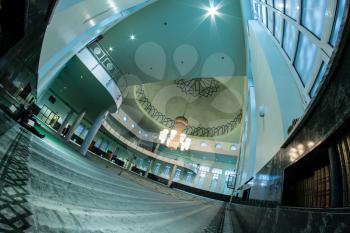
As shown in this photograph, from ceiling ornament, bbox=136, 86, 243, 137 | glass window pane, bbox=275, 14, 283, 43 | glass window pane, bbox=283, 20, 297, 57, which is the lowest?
glass window pane, bbox=283, 20, 297, 57

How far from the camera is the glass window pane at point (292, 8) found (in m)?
2.42

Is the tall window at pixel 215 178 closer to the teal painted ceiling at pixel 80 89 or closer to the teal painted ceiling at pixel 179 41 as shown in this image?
the teal painted ceiling at pixel 179 41

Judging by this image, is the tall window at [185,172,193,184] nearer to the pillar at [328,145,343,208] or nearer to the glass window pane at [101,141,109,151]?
the glass window pane at [101,141,109,151]

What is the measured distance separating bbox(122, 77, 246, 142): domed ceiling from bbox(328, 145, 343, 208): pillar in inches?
509

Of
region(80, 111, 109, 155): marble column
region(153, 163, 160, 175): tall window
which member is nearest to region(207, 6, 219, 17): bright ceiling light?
region(80, 111, 109, 155): marble column

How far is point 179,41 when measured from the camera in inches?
325

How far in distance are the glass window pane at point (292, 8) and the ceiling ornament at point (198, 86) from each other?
11.3 meters

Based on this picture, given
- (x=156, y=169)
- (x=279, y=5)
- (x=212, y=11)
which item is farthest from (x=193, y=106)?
(x=279, y=5)

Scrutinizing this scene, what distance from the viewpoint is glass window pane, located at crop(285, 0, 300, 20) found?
2.42 metres

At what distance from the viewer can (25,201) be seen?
0.42m

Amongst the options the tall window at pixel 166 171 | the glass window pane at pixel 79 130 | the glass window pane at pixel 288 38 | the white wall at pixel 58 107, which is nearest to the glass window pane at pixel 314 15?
the glass window pane at pixel 288 38

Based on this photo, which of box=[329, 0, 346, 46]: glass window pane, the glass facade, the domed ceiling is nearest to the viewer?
box=[329, 0, 346, 46]: glass window pane

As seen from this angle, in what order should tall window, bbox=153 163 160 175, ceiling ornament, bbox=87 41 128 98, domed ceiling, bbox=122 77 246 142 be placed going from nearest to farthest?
ceiling ornament, bbox=87 41 128 98
domed ceiling, bbox=122 77 246 142
tall window, bbox=153 163 160 175

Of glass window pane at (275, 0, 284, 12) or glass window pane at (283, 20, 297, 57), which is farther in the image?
glass window pane at (275, 0, 284, 12)
